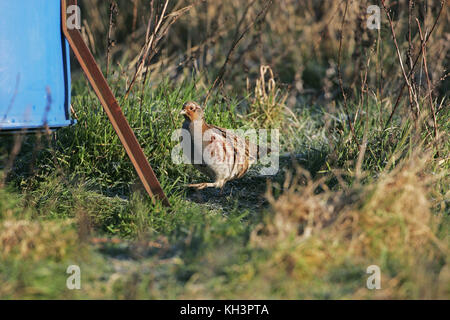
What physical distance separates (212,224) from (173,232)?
0.28 m

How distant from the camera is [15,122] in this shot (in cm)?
331

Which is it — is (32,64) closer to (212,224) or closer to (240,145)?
(212,224)

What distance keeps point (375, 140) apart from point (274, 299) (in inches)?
94.5

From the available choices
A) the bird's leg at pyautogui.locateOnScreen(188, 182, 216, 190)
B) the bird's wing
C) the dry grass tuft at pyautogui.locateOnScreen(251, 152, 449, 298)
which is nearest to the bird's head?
the bird's wing

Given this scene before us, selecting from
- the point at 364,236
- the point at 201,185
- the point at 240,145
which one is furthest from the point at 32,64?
the point at 364,236

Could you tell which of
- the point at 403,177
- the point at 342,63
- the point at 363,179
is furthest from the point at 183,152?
the point at 342,63

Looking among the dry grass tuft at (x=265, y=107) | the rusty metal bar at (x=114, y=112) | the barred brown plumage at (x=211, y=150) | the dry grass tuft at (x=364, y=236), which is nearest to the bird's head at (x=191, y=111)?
the barred brown plumage at (x=211, y=150)

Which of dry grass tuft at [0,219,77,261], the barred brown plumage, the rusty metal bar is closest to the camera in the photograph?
dry grass tuft at [0,219,77,261]

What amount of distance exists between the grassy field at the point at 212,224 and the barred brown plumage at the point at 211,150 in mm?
216

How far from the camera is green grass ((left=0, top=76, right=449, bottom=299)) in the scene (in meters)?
2.74

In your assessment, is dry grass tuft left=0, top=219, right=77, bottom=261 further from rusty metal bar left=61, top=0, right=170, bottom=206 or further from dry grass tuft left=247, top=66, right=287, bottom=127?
dry grass tuft left=247, top=66, right=287, bottom=127

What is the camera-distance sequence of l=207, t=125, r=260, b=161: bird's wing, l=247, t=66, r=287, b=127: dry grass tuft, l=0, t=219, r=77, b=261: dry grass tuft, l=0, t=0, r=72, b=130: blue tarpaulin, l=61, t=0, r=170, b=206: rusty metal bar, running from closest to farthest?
l=0, t=219, r=77, b=261: dry grass tuft
l=0, t=0, r=72, b=130: blue tarpaulin
l=61, t=0, r=170, b=206: rusty metal bar
l=207, t=125, r=260, b=161: bird's wing
l=247, t=66, r=287, b=127: dry grass tuft

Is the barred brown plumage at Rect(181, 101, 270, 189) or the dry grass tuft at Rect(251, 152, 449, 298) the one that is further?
the barred brown plumage at Rect(181, 101, 270, 189)
